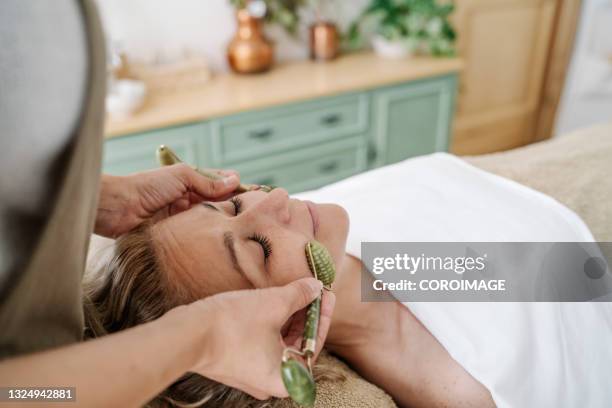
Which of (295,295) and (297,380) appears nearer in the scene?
(297,380)

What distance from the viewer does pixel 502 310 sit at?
1.10 m

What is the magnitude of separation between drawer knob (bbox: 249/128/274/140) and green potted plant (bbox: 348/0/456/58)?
0.88 metres

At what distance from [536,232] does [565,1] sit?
9.41 feet

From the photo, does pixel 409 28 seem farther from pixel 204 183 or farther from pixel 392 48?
pixel 204 183

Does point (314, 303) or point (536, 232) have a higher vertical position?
point (314, 303)

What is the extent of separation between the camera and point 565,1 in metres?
3.47

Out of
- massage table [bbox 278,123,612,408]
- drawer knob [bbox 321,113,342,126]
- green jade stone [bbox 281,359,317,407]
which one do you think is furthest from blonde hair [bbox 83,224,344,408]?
drawer knob [bbox 321,113,342,126]

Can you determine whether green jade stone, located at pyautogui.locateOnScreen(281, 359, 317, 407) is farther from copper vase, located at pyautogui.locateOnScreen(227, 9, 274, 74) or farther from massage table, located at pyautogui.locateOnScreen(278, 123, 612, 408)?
copper vase, located at pyautogui.locateOnScreen(227, 9, 274, 74)

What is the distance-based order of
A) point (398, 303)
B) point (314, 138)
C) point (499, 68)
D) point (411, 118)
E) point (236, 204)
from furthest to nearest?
point (499, 68), point (411, 118), point (314, 138), point (398, 303), point (236, 204)

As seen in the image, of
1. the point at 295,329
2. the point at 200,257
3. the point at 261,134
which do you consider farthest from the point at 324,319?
the point at 261,134

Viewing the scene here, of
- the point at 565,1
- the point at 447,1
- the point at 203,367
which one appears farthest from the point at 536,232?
the point at 565,1

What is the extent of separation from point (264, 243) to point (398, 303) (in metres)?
0.38

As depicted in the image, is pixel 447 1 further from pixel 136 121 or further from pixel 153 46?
pixel 136 121

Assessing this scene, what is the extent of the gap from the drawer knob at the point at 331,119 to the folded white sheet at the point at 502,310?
1.13 meters
